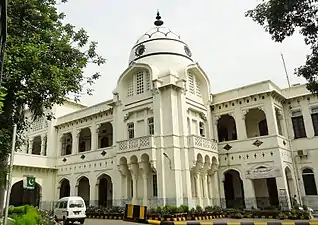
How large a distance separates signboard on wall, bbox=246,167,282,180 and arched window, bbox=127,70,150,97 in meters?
8.71

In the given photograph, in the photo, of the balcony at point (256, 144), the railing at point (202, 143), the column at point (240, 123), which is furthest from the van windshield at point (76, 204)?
the column at point (240, 123)

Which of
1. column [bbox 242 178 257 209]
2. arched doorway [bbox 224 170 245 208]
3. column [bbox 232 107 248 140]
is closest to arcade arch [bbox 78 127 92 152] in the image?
arched doorway [bbox 224 170 245 208]

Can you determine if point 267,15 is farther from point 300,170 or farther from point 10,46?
point 300,170

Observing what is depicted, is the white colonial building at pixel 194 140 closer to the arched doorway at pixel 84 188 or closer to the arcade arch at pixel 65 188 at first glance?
the arched doorway at pixel 84 188

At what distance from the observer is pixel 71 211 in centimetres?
1585

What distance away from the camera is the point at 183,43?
23766 mm

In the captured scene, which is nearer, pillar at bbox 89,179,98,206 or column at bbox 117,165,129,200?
column at bbox 117,165,129,200

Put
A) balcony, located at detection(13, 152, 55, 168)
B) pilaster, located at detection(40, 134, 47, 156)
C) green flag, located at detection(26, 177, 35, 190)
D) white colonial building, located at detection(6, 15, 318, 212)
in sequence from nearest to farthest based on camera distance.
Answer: green flag, located at detection(26, 177, 35, 190), white colonial building, located at detection(6, 15, 318, 212), balcony, located at detection(13, 152, 55, 168), pilaster, located at detection(40, 134, 47, 156)

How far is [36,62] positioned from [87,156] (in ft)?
51.6

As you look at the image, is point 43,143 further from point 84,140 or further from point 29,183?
point 29,183

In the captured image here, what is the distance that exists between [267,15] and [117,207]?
15.3 meters

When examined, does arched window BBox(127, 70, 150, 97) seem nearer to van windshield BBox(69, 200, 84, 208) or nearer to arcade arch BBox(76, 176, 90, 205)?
van windshield BBox(69, 200, 84, 208)

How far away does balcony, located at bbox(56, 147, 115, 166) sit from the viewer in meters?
22.6

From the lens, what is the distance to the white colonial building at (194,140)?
18219 millimetres
